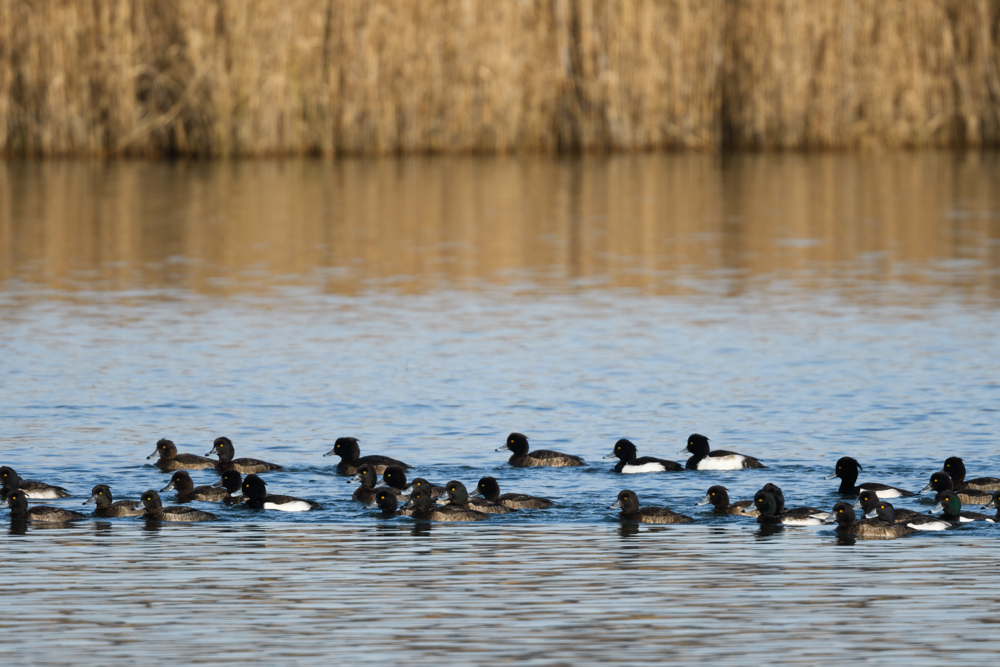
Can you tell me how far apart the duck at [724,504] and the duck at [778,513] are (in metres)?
0.15

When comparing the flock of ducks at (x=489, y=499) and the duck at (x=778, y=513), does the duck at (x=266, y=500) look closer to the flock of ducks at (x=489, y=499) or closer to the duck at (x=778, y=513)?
the flock of ducks at (x=489, y=499)

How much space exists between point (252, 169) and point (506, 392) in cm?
2321

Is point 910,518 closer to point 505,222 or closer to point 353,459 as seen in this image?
point 353,459

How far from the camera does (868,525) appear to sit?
37.1 ft

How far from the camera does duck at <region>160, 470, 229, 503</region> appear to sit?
1250cm

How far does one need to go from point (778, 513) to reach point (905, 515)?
80cm

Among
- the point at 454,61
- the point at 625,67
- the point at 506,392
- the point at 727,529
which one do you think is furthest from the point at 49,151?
the point at 727,529

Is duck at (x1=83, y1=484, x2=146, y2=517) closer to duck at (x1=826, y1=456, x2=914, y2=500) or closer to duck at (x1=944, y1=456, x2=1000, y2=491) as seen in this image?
duck at (x1=826, y1=456, x2=914, y2=500)

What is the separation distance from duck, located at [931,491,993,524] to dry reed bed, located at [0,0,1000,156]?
27170 mm

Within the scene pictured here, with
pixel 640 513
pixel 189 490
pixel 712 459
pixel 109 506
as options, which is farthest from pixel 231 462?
pixel 712 459

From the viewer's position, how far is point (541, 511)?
12.1 meters

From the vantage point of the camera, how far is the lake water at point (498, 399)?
9047 millimetres

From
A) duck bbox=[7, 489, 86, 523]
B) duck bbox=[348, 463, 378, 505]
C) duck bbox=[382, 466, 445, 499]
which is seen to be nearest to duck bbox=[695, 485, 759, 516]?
duck bbox=[382, 466, 445, 499]

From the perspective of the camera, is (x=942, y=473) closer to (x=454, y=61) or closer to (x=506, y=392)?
(x=506, y=392)
